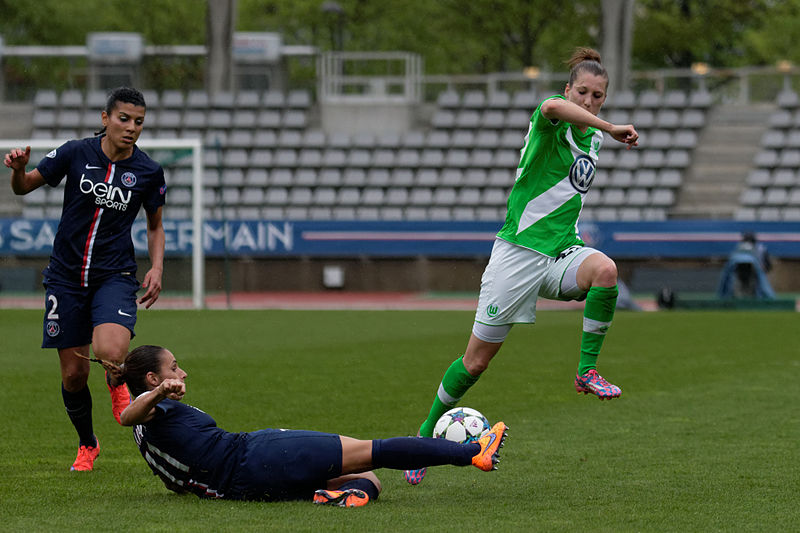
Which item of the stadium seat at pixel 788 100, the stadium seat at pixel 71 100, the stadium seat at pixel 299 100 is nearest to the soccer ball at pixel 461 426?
the stadium seat at pixel 788 100

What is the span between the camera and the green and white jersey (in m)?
6.56

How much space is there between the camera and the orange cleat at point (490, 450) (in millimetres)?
5617

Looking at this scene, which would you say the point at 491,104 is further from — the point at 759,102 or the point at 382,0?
the point at 382,0

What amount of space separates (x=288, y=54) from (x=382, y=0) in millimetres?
16920

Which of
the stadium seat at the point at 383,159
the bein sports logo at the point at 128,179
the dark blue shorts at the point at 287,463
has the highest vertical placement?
the bein sports logo at the point at 128,179

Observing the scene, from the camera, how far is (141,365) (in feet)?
18.1

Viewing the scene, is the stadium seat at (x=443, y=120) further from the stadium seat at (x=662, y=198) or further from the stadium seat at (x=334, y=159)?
the stadium seat at (x=662, y=198)

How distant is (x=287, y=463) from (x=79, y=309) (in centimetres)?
184

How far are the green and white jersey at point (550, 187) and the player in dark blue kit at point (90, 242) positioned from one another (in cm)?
216

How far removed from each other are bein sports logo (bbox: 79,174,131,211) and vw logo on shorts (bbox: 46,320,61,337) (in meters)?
0.72

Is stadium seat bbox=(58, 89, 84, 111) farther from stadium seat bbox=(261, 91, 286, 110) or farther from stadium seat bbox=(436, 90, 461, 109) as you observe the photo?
stadium seat bbox=(436, 90, 461, 109)

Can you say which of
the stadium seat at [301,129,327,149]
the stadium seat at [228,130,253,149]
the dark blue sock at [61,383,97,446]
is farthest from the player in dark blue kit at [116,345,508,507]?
the stadium seat at [228,130,253,149]

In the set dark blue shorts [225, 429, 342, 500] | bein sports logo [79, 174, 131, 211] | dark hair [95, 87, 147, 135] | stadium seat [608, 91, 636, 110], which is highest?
stadium seat [608, 91, 636, 110]

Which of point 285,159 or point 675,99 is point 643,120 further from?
point 285,159
